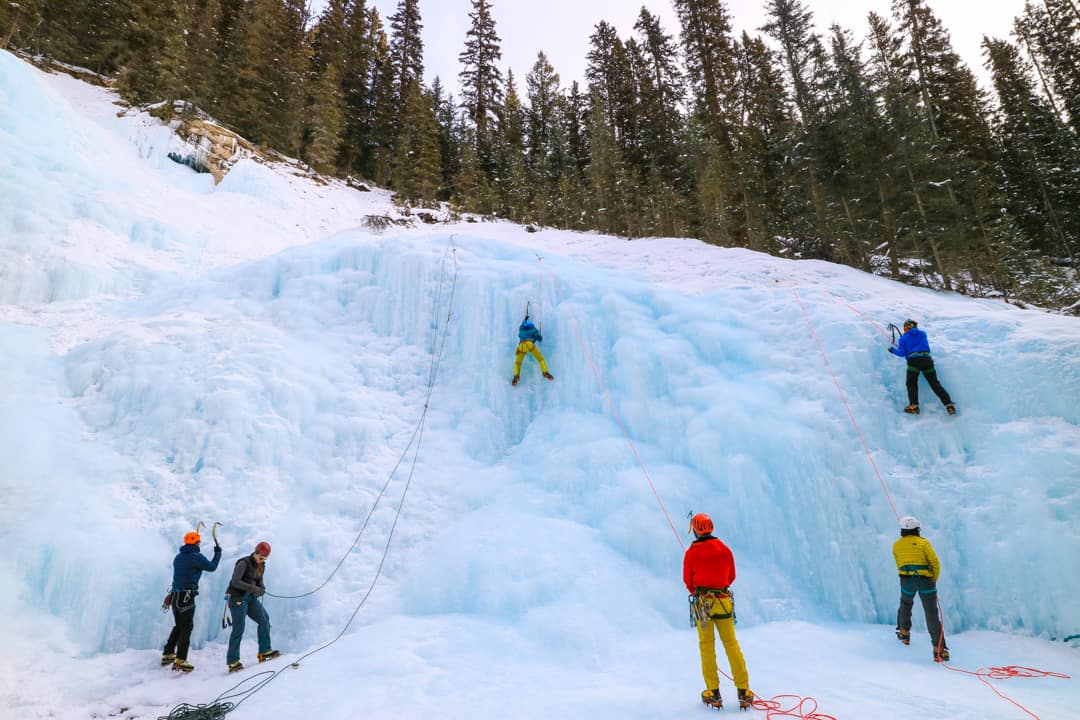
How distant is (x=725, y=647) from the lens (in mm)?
3340

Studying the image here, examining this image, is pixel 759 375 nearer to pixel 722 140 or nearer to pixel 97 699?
pixel 97 699

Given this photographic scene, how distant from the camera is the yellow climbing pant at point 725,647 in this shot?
3209 mm

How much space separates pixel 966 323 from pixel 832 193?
494 inches

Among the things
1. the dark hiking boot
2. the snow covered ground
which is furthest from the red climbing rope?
the dark hiking boot

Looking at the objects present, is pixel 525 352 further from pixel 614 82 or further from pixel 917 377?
pixel 614 82

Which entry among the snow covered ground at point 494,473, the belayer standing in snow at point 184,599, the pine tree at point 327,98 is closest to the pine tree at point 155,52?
the pine tree at point 327,98

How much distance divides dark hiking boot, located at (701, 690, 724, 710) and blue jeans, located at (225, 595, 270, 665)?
391 cm

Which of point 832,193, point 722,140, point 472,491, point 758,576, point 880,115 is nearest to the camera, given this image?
point 758,576

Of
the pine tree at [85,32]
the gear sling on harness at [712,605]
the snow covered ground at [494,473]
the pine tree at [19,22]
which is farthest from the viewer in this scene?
the pine tree at [85,32]

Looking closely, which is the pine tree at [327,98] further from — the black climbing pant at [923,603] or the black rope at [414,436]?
the black climbing pant at [923,603]

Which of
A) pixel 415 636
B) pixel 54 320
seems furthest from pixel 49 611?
pixel 54 320

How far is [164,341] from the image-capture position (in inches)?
269

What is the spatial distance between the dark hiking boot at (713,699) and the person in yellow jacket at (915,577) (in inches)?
93.3

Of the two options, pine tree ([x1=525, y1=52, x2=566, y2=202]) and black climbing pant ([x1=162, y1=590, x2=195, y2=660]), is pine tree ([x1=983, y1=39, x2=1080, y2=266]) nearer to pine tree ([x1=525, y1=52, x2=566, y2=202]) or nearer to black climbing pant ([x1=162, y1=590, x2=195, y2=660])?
pine tree ([x1=525, y1=52, x2=566, y2=202])
